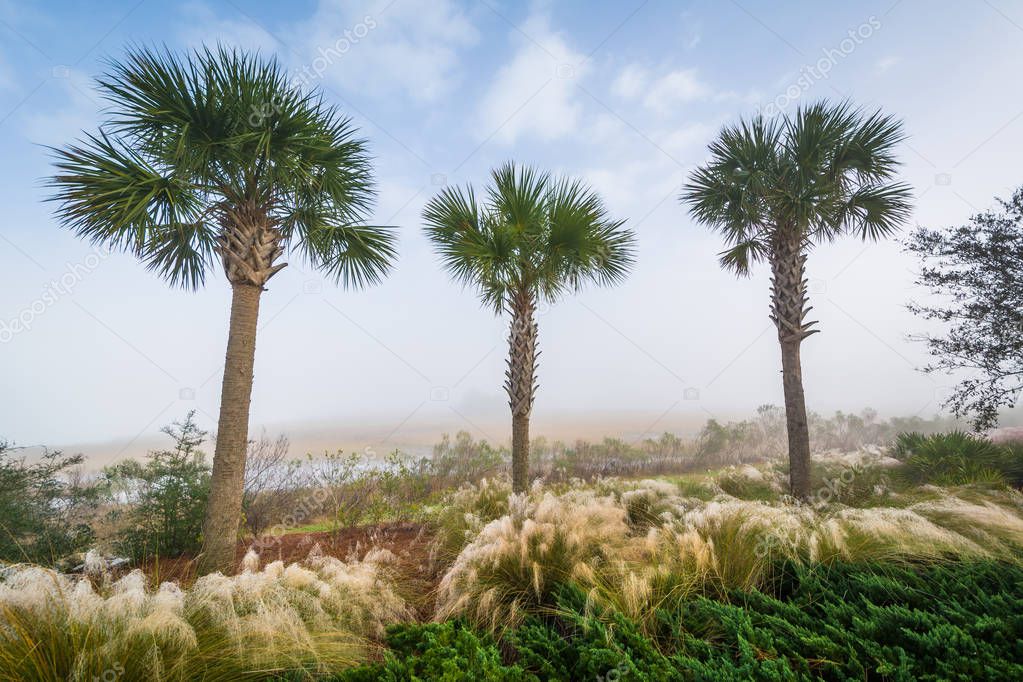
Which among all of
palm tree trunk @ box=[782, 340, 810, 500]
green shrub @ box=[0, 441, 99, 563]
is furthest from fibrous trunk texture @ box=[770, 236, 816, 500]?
green shrub @ box=[0, 441, 99, 563]

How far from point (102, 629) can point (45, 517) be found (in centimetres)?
597

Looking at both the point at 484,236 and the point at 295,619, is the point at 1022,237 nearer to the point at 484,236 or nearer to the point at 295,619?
the point at 484,236

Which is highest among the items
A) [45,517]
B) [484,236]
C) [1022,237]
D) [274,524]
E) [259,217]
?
[1022,237]

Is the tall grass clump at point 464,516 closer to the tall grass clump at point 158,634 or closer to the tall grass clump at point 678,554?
the tall grass clump at point 678,554

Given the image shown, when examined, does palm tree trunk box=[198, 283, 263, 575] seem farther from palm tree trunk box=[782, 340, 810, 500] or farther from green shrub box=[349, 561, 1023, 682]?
palm tree trunk box=[782, 340, 810, 500]

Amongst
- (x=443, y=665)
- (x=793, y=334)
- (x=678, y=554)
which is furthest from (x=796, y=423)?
(x=443, y=665)

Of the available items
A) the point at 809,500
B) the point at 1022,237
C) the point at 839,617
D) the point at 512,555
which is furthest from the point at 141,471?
the point at 1022,237

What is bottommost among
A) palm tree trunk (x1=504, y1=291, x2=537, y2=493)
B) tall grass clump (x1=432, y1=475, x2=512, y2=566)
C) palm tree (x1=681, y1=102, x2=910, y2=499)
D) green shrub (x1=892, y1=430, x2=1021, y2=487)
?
tall grass clump (x1=432, y1=475, x2=512, y2=566)

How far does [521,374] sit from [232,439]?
5.26m

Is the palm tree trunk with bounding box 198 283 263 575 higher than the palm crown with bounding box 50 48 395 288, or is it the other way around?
the palm crown with bounding box 50 48 395 288

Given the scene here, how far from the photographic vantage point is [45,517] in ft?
22.7

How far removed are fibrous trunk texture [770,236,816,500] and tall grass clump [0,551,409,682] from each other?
367 inches

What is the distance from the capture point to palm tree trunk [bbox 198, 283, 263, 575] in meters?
6.23

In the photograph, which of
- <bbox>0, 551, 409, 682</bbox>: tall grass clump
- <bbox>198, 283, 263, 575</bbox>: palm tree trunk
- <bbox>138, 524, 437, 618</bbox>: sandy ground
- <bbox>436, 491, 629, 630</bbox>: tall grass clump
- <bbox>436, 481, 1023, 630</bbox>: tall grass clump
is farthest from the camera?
<bbox>198, 283, 263, 575</bbox>: palm tree trunk
